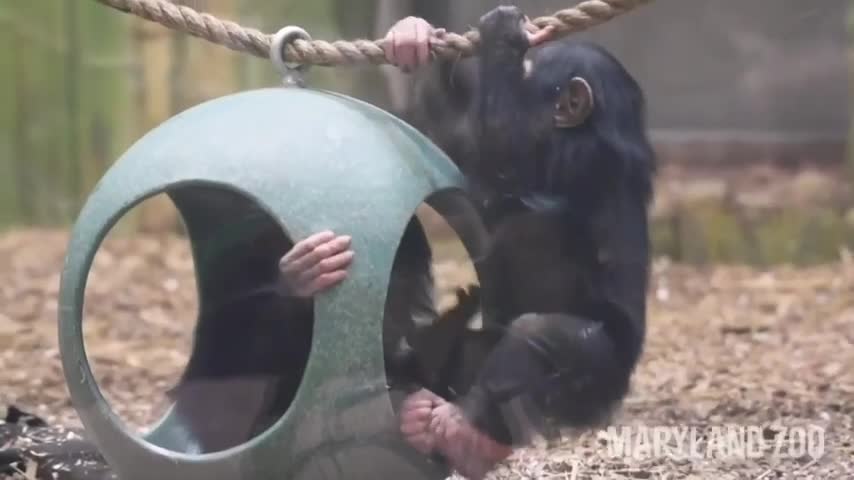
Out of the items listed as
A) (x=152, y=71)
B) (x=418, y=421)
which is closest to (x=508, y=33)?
(x=418, y=421)

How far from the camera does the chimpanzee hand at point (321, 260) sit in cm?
150

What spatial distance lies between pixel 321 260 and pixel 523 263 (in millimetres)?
336

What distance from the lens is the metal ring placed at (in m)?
1.79

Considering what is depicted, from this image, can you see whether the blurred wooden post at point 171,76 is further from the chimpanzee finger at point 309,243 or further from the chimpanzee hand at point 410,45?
the chimpanzee finger at point 309,243

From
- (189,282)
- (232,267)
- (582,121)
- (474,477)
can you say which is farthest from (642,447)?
(189,282)

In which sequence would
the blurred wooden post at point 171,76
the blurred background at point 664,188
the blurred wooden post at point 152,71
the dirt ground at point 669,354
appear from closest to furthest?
the dirt ground at point 669,354, the blurred background at point 664,188, the blurred wooden post at point 171,76, the blurred wooden post at point 152,71

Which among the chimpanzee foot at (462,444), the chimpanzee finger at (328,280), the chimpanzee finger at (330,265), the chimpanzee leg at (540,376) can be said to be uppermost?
the chimpanzee finger at (330,265)

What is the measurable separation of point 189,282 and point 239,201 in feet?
7.08

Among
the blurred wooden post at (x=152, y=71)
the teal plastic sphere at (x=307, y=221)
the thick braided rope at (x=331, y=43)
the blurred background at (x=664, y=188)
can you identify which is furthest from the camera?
the blurred wooden post at (x=152, y=71)

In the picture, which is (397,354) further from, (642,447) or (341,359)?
(642,447)

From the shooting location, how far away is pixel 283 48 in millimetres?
1798

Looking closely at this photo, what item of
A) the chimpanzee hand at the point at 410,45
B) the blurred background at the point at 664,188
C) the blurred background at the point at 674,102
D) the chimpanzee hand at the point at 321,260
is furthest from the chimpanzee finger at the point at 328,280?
the blurred background at the point at 674,102

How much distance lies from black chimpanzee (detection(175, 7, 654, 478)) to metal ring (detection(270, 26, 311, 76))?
0.50 feet

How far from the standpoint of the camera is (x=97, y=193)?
1656 millimetres
